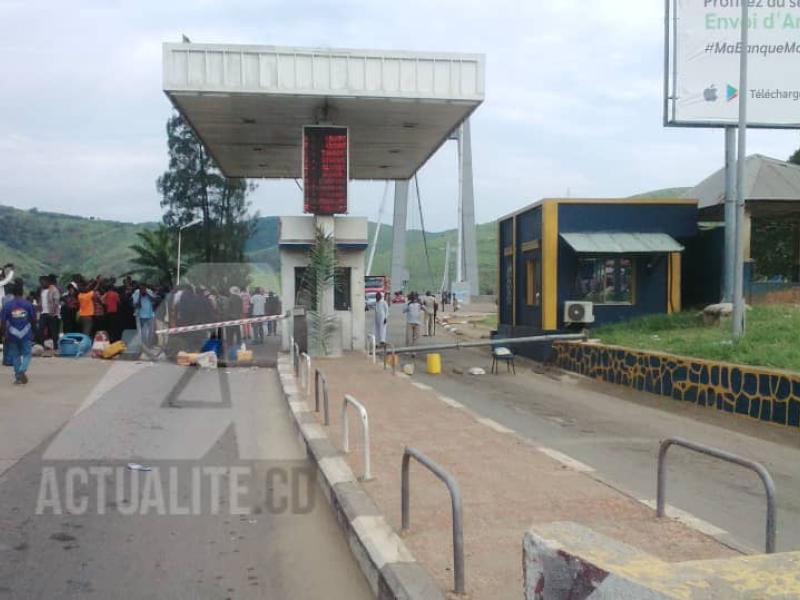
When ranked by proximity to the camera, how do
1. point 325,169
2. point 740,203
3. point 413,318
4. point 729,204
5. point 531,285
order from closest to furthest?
point 740,203 < point 729,204 < point 325,169 < point 531,285 < point 413,318

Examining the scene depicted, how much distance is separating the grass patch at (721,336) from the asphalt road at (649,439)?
3.59 feet

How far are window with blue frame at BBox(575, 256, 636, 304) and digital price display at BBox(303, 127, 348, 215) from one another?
23.6 feet

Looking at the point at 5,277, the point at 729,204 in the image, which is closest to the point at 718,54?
the point at 729,204

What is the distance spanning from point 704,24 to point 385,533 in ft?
59.0

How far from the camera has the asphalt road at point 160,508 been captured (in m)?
5.17

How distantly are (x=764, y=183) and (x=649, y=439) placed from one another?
44.9 feet

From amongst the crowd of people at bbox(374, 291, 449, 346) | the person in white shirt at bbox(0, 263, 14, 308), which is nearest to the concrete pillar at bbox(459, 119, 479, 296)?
the crowd of people at bbox(374, 291, 449, 346)

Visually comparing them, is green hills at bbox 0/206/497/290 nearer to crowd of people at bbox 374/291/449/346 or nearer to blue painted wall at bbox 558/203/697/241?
crowd of people at bbox 374/291/449/346

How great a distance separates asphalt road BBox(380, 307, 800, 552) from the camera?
7066 mm

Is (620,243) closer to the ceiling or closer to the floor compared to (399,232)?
closer to the floor

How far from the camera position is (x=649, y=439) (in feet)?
36.6

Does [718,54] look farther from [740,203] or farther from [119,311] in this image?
[119,311]

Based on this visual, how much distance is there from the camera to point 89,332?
18.9 metres

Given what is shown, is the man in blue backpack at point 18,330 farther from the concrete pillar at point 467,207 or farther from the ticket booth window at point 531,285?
the concrete pillar at point 467,207
